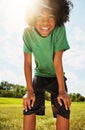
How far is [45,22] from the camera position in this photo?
4602mm

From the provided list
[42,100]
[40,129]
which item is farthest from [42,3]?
[40,129]

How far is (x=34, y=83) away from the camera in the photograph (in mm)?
4758

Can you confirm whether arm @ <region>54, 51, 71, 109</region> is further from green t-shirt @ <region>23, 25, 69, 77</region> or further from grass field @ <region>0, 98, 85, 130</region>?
grass field @ <region>0, 98, 85, 130</region>

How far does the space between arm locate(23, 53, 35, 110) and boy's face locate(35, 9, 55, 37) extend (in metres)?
0.36

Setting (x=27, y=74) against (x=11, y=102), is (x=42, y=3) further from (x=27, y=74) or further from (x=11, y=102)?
(x=11, y=102)

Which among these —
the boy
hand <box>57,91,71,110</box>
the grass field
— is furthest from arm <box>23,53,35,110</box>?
the grass field

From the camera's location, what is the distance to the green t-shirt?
459cm

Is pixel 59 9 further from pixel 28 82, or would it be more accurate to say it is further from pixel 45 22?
pixel 28 82

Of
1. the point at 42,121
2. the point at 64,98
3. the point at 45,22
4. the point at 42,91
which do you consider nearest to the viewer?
the point at 64,98

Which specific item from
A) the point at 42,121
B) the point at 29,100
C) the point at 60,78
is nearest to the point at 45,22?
the point at 60,78

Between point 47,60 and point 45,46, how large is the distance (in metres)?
0.17

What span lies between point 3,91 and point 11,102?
659mm

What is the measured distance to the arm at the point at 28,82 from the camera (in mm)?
4574

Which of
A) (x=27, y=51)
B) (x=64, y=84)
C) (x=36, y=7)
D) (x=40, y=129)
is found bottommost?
(x=40, y=129)
